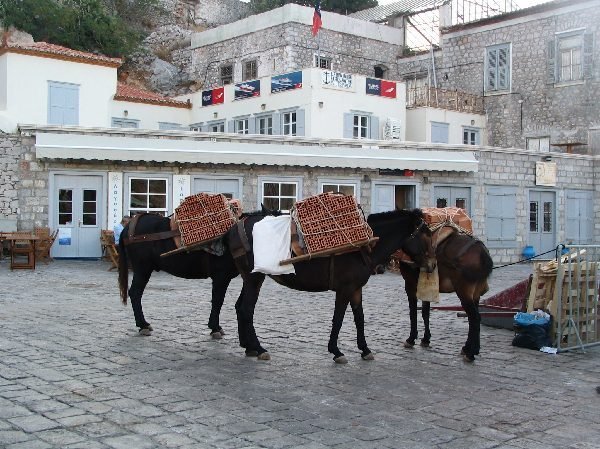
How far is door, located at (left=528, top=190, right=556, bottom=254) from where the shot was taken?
23.4 meters

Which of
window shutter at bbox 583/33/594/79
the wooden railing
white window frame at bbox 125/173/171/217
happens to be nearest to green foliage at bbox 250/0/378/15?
the wooden railing

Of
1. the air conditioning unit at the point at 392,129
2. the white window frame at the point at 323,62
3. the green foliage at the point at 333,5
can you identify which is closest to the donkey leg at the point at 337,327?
the air conditioning unit at the point at 392,129

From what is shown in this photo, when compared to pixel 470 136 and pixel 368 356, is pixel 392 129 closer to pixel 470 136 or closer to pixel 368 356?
pixel 470 136

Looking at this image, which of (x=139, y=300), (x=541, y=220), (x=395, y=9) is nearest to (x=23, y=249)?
(x=139, y=300)

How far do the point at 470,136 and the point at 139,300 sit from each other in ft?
79.1

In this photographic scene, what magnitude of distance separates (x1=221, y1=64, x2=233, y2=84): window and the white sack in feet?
90.1

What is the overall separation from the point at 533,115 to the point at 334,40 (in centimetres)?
916

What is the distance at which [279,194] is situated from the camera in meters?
20.4

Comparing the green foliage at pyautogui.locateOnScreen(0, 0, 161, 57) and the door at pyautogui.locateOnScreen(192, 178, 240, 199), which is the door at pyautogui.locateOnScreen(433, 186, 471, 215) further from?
the green foliage at pyautogui.locateOnScreen(0, 0, 161, 57)

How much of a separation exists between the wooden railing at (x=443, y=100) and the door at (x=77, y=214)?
1400cm

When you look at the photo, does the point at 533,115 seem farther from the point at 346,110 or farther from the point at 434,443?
the point at 434,443

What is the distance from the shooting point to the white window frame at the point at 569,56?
28.2m

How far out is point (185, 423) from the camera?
4.95 metres

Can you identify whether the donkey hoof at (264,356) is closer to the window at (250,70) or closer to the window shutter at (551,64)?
the window shutter at (551,64)
